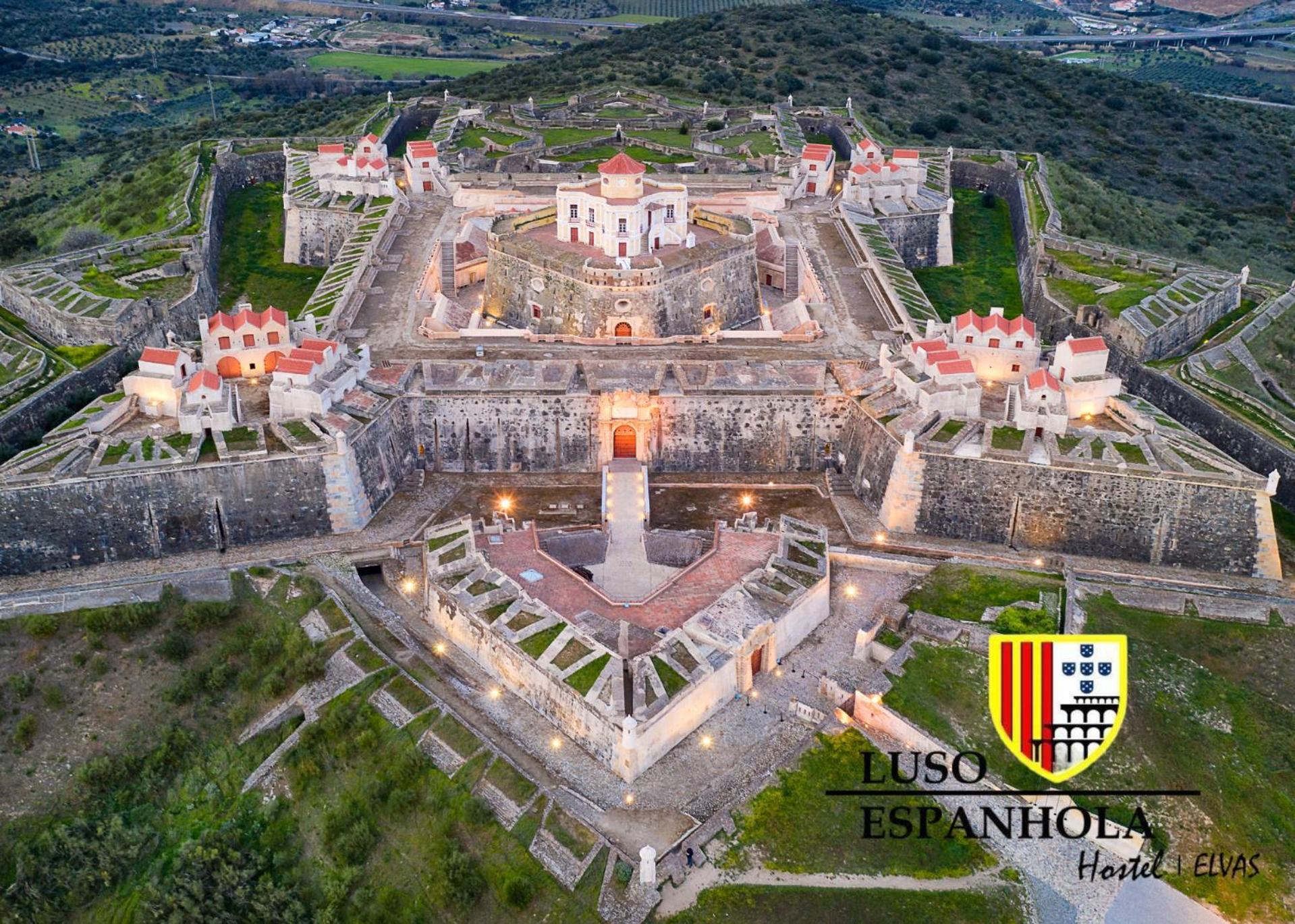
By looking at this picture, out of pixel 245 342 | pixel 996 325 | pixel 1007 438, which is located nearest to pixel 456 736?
pixel 245 342

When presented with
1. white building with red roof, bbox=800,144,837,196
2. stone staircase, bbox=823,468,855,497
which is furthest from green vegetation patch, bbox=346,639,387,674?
white building with red roof, bbox=800,144,837,196

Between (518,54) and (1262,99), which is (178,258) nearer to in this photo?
(518,54)

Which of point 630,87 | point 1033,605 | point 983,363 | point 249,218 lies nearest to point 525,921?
point 1033,605

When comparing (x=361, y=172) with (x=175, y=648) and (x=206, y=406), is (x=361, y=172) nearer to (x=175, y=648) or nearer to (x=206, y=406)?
(x=206, y=406)

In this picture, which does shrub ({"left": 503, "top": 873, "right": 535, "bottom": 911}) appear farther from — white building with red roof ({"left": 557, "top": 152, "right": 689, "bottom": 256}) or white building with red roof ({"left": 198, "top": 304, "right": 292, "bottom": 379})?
white building with red roof ({"left": 557, "top": 152, "right": 689, "bottom": 256})

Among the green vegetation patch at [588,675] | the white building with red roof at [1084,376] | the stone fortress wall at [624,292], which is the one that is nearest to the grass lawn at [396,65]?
the stone fortress wall at [624,292]
